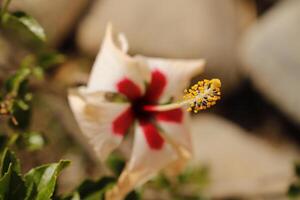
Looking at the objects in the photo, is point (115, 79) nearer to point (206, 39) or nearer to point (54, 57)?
point (54, 57)

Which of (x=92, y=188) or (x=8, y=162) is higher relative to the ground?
(x=8, y=162)

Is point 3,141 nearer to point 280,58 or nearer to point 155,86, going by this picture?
point 155,86

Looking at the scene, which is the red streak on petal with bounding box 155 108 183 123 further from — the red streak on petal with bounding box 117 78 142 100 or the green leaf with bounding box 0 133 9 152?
the green leaf with bounding box 0 133 9 152

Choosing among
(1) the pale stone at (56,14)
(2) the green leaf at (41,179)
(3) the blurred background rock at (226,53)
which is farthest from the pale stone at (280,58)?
(2) the green leaf at (41,179)

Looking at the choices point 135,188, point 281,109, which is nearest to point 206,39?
point 281,109

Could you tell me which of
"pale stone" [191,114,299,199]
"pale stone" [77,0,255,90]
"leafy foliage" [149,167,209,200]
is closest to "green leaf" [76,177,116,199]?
"leafy foliage" [149,167,209,200]

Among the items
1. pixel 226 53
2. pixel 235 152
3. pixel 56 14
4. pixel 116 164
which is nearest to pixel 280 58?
pixel 226 53
